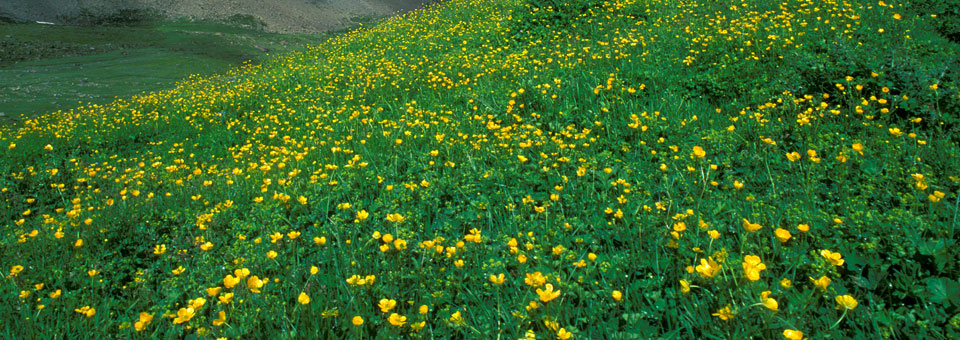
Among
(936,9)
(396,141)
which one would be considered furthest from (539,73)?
(936,9)

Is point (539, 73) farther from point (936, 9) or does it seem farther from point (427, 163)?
point (936, 9)

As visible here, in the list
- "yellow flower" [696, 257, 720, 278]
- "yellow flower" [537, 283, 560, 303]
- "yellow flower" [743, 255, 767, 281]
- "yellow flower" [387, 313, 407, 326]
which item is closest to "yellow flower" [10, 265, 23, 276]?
"yellow flower" [387, 313, 407, 326]

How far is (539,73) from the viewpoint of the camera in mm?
5379

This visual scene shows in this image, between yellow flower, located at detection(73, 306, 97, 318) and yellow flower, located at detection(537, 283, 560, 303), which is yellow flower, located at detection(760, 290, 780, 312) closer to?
yellow flower, located at detection(537, 283, 560, 303)

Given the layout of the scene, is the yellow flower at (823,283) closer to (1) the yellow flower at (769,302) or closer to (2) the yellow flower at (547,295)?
(1) the yellow flower at (769,302)

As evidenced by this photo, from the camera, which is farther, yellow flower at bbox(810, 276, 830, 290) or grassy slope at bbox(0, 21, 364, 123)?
grassy slope at bbox(0, 21, 364, 123)

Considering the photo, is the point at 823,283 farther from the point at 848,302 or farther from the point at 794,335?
the point at 794,335

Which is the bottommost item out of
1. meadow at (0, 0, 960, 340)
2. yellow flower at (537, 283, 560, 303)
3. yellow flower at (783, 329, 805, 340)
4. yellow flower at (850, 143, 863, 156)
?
meadow at (0, 0, 960, 340)

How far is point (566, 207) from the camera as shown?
2.83 m

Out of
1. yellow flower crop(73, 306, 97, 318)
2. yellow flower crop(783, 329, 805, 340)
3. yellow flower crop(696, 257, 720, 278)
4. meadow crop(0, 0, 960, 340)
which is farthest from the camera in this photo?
yellow flower crop(73, 306, 97, 318)

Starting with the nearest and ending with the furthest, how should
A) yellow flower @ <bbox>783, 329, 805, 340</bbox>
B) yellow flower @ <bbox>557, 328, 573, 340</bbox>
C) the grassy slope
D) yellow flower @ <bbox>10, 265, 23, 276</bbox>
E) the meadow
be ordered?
yellow flower @ <bbox>783, 329, 805, 340</bbox> → yellow flower @ <bbox>557, 328, 573, 340</bbox> → the meadow → yellow flower @ <bbox>10, 265, 23, 276</bbox> → the grassy slope

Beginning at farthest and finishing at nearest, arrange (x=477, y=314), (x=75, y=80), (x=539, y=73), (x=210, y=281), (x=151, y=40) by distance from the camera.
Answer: (x=151, y=40) < (x=75, y=80) < (x=539, y=73) < (x=210, y=281) < (x=477, y=314)

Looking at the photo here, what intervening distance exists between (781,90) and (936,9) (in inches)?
111

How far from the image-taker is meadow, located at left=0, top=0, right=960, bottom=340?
191 centimetres
